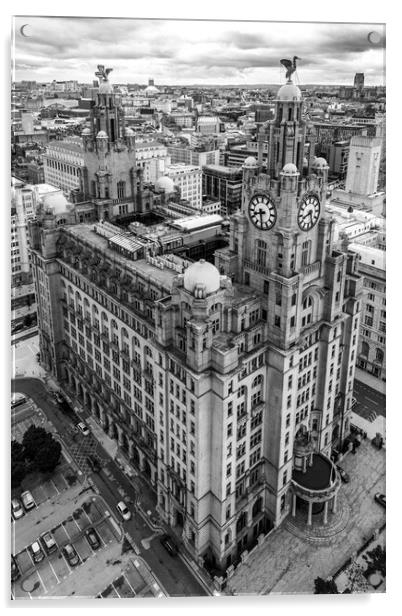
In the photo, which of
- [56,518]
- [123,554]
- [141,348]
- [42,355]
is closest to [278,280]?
[141,348]

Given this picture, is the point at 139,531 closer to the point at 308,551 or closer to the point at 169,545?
the point at 169,545

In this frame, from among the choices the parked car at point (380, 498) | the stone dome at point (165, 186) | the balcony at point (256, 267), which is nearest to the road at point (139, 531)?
the parked car at point (380, 498)

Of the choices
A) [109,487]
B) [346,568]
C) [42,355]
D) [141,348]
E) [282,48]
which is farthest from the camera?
[42,355]

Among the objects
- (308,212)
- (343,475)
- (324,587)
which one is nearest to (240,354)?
(308,212)

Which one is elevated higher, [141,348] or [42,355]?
[141,348]
